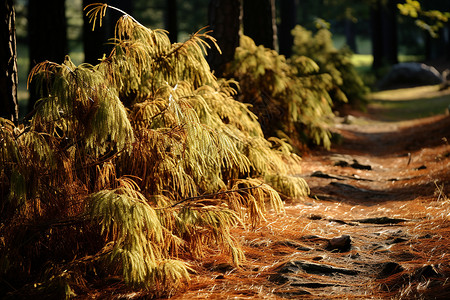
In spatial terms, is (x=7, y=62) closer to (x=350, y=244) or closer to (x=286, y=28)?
(x=350, y=244)

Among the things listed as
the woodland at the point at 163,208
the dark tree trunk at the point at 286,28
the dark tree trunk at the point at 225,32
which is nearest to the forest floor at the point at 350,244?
the woodland at the point at 163,208

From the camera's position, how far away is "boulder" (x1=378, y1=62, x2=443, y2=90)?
77.1ft

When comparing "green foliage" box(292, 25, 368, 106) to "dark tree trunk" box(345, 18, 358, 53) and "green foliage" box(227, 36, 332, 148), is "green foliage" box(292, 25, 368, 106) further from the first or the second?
"dark tree trunk" box(345, 18, 358, 53)

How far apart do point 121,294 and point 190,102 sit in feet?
5.29

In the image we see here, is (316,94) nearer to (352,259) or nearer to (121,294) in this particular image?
(352,259)

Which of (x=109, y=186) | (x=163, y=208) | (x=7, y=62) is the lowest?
(x=163, y=208)

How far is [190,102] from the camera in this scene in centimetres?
384

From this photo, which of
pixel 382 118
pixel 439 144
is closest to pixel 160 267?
pixel 439 144

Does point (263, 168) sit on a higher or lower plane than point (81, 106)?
lower

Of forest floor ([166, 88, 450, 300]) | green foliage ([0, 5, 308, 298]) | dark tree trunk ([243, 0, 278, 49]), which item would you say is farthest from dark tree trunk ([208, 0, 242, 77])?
green foliage ([0, 5, 308, 298])

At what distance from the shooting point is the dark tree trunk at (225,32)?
6.96m

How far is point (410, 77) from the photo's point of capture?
78.8 feet

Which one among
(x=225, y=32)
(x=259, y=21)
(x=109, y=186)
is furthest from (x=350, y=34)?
(x=109, y=186)

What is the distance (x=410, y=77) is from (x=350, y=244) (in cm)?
2245
